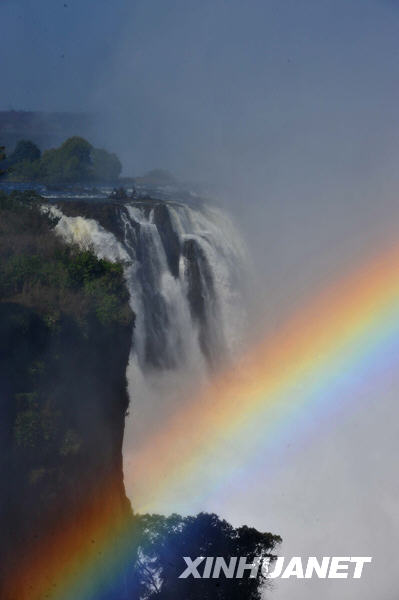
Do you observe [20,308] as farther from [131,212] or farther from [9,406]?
[131,212]

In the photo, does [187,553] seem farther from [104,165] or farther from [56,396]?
[104,165]

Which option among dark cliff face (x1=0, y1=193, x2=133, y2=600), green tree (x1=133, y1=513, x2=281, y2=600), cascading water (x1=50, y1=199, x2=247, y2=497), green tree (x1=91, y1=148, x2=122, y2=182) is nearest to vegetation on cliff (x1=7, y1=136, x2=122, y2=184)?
green tree (x1=91, y1=148, x2=122, y2=182)

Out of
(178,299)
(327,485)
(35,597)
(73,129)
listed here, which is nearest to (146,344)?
(178,299)

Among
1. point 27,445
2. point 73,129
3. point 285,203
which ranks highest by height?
point 73,129

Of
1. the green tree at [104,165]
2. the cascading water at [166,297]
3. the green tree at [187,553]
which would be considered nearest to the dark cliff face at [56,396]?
the green tree at [187,553]

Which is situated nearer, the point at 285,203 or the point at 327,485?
the point at 327,485

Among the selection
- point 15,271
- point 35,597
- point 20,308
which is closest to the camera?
point 35,597

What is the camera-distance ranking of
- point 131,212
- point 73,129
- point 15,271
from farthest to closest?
point 73,129 → point 131,212 → point 15,271
